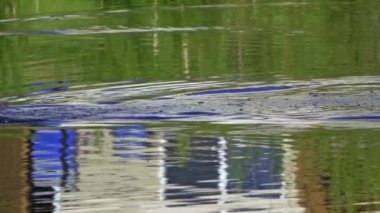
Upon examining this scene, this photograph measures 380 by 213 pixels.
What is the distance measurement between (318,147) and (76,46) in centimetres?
1265

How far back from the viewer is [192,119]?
1495 centimetres

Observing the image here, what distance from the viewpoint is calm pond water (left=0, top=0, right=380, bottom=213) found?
10.7 metres

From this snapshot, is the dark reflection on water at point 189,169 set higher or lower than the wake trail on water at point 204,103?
higher

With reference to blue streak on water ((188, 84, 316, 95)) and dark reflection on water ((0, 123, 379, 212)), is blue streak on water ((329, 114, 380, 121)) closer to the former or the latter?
dark reflection on water ((0, 123, 379, 212))

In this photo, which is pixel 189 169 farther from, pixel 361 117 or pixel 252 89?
pixel 252 89

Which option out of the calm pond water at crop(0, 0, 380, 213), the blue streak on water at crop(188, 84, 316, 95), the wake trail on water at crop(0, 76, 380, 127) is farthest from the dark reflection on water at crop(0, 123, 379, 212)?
the blue streak on water at crop(188, 84, 316, 95)

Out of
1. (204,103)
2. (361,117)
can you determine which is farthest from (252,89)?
(361,117)

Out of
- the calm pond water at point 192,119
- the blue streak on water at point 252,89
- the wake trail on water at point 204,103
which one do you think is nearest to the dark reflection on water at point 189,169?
the calm pond water at point 192,119

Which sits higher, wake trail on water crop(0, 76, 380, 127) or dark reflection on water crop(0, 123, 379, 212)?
dark reflection on water crop(0, 123, 379, 212)

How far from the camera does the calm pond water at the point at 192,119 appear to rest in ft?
35.1

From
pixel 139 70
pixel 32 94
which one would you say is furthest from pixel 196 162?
pixel 139 70

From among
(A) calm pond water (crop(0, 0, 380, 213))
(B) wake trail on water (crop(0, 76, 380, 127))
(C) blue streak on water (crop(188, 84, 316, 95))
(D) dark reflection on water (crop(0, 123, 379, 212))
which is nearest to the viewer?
(D) dark reflection on water (crop(0, 123, 379, 212))

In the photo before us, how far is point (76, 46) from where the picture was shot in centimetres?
2492

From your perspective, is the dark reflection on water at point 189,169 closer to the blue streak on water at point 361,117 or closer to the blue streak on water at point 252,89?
the blue streak on water at point 361,117
